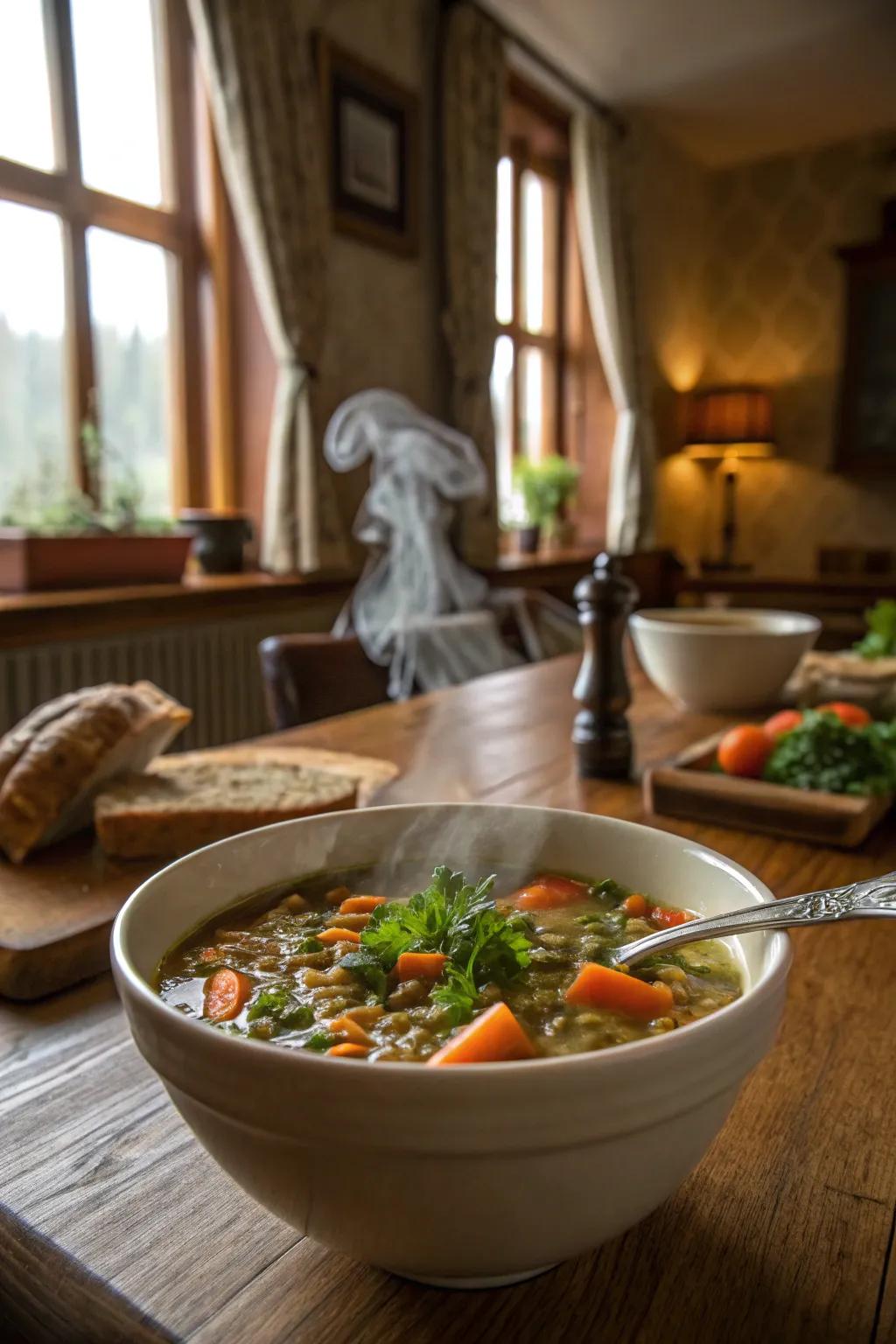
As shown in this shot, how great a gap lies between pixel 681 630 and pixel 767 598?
456 centimetres

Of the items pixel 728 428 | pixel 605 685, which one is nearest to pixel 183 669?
pixel 605 685

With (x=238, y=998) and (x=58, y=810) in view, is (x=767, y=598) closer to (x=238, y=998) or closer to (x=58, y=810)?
(x=58, y=810)

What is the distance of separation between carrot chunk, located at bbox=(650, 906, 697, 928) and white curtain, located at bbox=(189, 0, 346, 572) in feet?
11.0

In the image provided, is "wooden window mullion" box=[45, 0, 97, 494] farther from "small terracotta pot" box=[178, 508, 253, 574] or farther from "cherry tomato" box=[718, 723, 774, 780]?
"cherry tomato" box=[718, 723, 774, 780]

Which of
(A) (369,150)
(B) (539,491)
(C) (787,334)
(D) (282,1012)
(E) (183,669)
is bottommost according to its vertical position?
(E) (183,669)

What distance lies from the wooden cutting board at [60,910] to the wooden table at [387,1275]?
0.03m

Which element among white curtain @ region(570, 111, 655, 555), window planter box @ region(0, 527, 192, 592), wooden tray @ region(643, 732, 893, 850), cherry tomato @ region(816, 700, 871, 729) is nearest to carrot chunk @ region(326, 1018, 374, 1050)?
wooden tray @ region(643, 732, 893, 850)

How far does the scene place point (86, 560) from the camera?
3.15 metres

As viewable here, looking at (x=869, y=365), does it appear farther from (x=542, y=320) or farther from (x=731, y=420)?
(x=542, y=320)

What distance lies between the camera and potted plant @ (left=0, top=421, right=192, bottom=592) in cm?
303

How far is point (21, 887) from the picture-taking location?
95 centimetres

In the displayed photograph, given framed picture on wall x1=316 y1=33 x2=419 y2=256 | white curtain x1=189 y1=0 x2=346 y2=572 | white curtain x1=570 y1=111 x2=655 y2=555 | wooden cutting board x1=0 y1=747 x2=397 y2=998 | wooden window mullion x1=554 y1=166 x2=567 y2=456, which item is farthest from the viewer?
wooden window mullion x1=554 y1=166 x2=567 y2=456

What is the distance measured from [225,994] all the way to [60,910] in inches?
17.0

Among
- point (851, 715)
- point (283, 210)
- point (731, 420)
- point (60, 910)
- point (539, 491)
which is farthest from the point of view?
point (731, 420)
